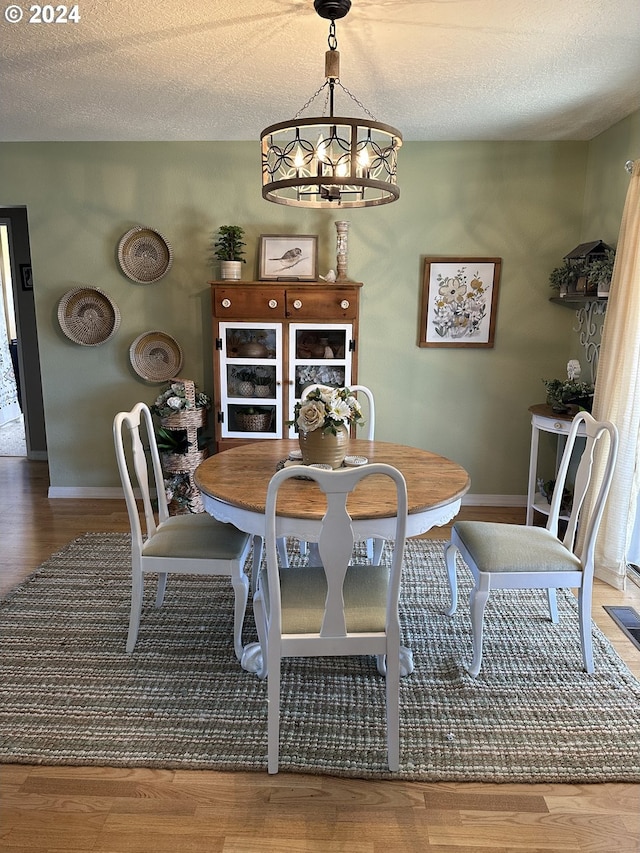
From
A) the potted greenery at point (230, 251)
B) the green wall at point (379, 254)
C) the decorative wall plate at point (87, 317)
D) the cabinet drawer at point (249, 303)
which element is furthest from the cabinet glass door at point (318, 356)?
the decorative wall plate at point (87, 317)

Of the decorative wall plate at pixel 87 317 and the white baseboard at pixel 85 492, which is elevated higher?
the decorative wall plate at pixel 87 317

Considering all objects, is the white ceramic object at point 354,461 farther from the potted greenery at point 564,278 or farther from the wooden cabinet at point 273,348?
the potted greenery at point 564,278

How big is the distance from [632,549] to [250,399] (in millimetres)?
2355

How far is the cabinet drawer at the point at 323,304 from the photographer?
359 centimetres

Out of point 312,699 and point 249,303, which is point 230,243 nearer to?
point 249,303

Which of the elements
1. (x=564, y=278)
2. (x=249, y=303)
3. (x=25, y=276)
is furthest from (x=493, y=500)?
(x=25, y=276)

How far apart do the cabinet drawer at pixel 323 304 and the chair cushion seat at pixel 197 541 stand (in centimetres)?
165

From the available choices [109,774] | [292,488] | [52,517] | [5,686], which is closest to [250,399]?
[52,517]

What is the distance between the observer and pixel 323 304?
11.8ft

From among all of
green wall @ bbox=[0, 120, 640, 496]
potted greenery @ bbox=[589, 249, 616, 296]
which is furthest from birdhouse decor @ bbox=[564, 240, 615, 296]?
green wall @ bbox=[0, 120, 640, 496]

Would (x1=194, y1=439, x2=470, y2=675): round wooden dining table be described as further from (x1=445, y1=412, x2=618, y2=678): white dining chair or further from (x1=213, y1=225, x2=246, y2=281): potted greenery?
(x1=213, y1=225, x2=246, y2=281): potted greenery

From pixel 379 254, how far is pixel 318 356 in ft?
2.70

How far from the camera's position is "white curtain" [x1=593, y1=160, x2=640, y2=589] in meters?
2.84

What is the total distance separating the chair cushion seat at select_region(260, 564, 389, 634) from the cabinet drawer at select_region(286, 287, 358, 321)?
6.40ft
